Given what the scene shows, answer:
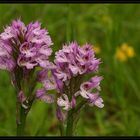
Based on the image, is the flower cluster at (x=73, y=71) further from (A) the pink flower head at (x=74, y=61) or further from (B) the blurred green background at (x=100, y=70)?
(B) the blurred green background at (x=100, y=70)

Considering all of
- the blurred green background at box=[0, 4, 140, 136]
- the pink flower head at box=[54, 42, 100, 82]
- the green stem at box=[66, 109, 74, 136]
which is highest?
the blurred green background at box=[0, 4, 140, 136]

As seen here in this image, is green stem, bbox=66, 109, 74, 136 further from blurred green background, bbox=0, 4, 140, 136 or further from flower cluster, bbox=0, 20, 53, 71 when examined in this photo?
blurred green background, bbox=0, 4, 140, 136

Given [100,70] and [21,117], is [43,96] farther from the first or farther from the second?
[100,70]

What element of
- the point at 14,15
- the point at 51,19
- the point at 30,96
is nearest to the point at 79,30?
the point at 51,19

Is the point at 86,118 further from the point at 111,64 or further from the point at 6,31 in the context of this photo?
the point at 6,31

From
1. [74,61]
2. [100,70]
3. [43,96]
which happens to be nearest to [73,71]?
[74,61]

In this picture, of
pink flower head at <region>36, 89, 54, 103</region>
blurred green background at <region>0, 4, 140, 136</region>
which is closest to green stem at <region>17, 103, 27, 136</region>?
pink flower head at <region>36, 89, 54, 103</region>
